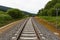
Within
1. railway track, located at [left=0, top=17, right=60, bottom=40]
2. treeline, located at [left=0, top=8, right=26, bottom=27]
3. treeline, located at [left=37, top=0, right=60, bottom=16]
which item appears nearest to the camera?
railway track, located at [left=0, top=17, right=60, bottom=40]

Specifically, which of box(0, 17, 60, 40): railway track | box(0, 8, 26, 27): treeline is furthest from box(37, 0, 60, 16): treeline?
box(0, 17, 60, 40): railway track

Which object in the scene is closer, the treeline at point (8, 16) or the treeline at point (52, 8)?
the treeline at point (8, 16)

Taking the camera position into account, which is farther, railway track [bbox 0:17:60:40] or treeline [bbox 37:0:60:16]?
treeline [bbox 37:0:60:16]

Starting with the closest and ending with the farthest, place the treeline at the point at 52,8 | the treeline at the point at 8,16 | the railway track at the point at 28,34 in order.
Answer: the railway track at the point at 28,34 → the treeline at the point at 8,16 → the treeline at the point at 52,8

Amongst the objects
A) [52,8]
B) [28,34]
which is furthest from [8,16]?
[28,34]

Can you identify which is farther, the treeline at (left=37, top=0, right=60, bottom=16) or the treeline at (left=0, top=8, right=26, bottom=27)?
the treeline at (left=37, top=0, right=60, bottom=16)

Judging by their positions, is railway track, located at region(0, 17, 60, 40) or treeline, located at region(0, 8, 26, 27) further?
treeline, located at region(0, 8, 26, 27)

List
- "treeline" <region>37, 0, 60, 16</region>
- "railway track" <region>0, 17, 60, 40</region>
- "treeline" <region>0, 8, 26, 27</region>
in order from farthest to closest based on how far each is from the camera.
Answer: "treeline" <region>37, 0, 60, 16</region> < "treeline" <region>0, 8, 26, 27</region> < "railway track" <region>0, 17, 60, 40</region>

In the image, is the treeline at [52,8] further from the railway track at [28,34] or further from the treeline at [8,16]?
the railway track at [28,34]

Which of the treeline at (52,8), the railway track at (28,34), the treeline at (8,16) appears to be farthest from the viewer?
the treeline at (52,8)

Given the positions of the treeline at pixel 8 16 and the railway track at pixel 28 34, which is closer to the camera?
the railway track at pixel 28 34

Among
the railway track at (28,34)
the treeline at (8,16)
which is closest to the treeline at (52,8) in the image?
the treeline at (8,16)

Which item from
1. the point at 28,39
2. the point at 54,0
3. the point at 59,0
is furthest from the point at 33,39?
the point at 54,0

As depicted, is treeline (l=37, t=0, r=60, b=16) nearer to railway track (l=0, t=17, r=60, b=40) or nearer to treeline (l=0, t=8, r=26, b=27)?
treeline (l=0, t=8, r=26, b=27)
